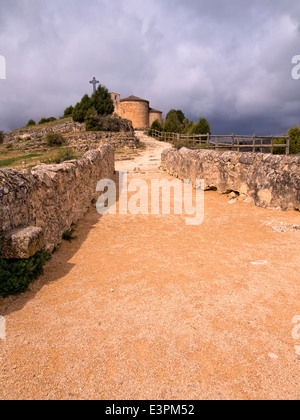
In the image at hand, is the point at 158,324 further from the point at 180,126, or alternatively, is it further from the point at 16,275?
the point at 180,126

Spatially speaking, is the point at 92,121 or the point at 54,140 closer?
the point at 54,140

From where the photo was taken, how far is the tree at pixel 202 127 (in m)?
27.0

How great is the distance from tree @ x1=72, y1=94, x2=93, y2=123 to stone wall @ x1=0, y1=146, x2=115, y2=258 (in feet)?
74.6

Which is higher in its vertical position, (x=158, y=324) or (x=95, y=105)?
(x=95, y=105)

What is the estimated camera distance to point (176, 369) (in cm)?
233

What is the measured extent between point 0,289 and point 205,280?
8.76ft

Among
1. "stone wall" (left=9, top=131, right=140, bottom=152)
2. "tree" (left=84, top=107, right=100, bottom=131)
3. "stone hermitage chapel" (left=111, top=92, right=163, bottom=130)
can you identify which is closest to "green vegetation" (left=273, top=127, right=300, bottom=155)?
"stone wall" (left=9, top=131, right=140, bottom=152)

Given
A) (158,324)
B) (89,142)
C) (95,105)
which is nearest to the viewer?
(158,324)

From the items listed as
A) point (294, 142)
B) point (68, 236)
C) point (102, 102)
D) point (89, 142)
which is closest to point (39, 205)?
point (68, 236)

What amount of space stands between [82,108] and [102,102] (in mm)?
2468

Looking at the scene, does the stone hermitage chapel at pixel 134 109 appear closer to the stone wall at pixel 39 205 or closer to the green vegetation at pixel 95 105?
the green vegetation at pixel 95 105

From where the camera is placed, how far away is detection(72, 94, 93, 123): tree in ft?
92.4

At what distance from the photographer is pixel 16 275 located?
3.42 meters
